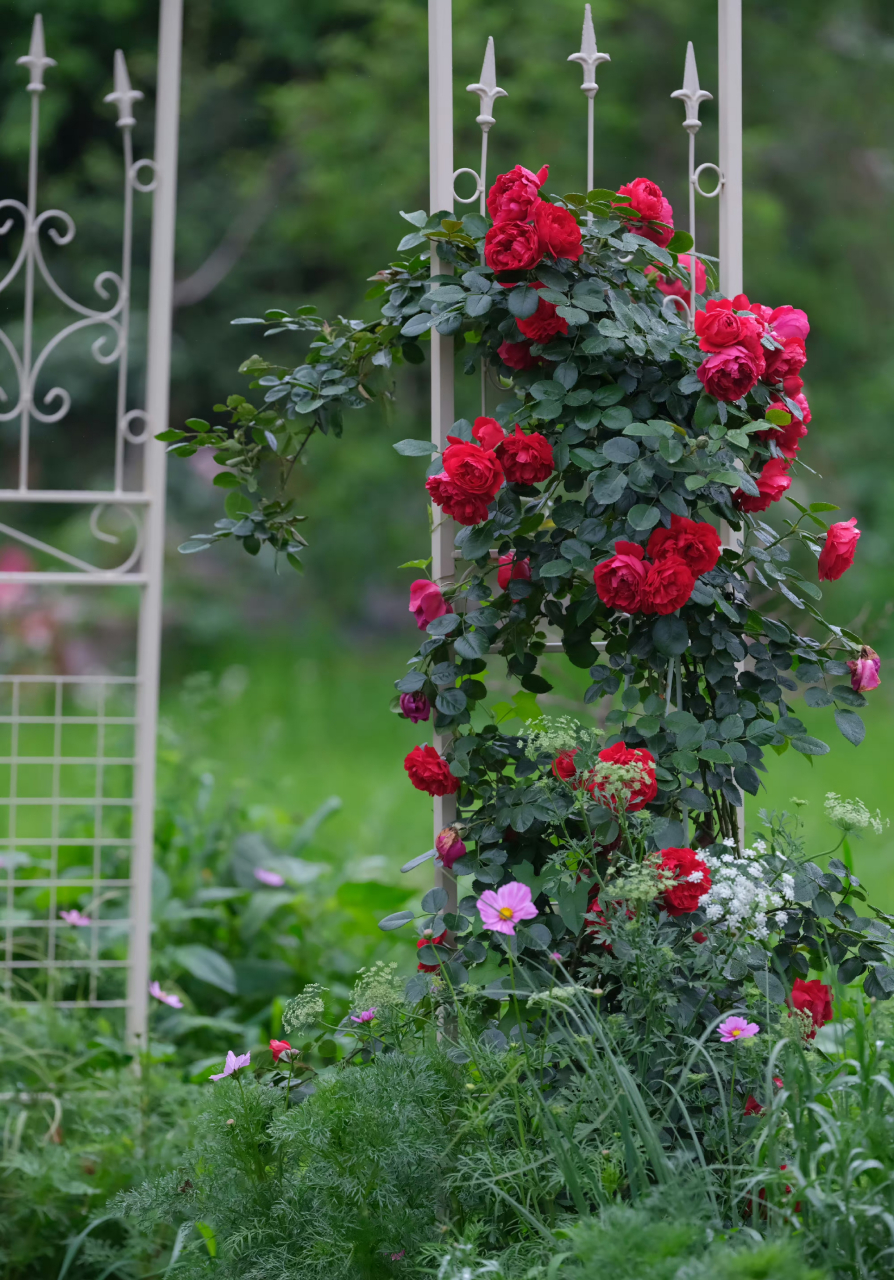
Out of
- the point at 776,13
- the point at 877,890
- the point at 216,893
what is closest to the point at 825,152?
the point at 776,13

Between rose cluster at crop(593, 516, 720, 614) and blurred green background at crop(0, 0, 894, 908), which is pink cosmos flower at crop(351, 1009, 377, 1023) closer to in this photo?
rose cluster at crop(593, 516, 720, 614)

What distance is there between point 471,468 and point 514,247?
0.89 feet

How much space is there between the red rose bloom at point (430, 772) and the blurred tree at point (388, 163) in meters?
4.51

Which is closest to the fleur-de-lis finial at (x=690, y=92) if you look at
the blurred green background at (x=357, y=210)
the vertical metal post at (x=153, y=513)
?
the vertical metal post at (x=153, y=513)

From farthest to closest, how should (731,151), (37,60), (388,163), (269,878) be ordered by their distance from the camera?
(388,163), (269,878), (37,60), (731,151)

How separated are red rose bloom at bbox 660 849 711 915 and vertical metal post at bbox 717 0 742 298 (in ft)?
2.77

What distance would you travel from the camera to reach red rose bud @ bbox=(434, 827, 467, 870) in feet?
4.76

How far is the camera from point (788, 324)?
153 centimetres

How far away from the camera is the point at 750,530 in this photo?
5.03 ft

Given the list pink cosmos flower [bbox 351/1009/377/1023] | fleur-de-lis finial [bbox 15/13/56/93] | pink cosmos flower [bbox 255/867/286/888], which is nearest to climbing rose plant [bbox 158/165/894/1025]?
pink cosmos flower [bbox 351/1009/377/1023]

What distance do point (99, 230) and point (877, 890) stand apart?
500 centimetres

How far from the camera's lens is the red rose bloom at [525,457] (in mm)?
1406

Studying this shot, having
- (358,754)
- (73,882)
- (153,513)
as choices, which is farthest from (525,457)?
(358,754)

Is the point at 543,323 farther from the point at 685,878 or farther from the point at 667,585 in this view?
the point at 685,878
